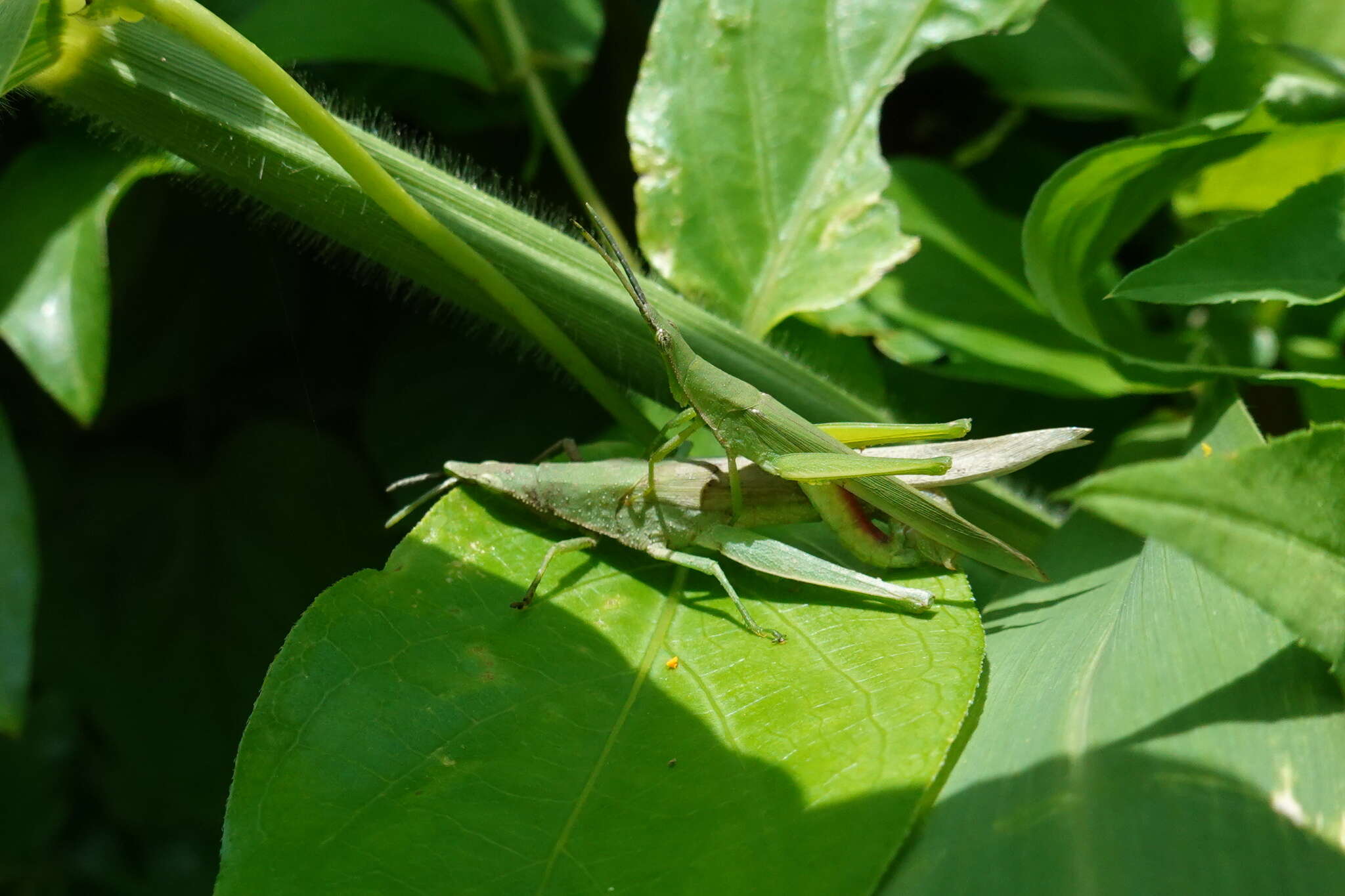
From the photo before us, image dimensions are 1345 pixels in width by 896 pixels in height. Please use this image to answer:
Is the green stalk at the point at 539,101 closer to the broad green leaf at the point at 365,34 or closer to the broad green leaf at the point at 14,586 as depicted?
the broad green leaf at the point at 365,34

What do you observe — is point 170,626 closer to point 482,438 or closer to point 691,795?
point 482,438

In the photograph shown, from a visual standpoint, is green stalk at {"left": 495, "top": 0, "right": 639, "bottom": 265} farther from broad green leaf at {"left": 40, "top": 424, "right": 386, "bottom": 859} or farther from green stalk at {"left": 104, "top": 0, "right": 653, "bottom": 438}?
broad green leaf at {"left": 40, "top": 424, "right": 386, "bottom": 859}

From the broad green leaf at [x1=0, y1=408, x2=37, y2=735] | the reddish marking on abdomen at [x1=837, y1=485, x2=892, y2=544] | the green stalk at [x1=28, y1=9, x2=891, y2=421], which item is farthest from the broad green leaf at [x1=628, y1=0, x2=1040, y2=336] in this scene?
the broad green leaf at [x1=0, y1=408, x2=37, y2=735]

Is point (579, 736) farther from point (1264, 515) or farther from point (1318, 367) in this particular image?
point (1318, 367)

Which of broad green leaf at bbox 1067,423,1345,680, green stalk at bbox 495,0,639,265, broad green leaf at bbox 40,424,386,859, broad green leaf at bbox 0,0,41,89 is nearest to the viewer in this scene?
broad green leaf at bbox 1067,423,1345,680

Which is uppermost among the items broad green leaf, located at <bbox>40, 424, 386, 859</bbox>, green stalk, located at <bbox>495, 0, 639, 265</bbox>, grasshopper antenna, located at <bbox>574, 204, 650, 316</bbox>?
green stalk, located at <bbox>495, 0, 639, 265</bbox>

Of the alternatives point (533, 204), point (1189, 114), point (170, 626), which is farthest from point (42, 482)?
point (1189, 114)
